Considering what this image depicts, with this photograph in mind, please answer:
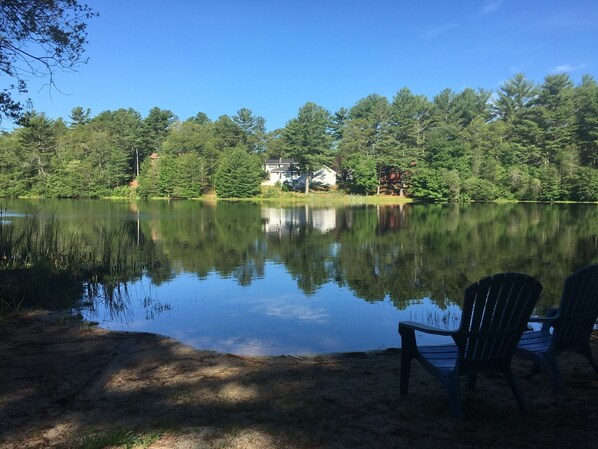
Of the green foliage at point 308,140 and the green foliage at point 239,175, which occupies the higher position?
the green foliage at point 308,140

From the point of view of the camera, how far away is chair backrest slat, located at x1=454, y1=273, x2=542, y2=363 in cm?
314

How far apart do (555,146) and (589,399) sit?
59.8 meters

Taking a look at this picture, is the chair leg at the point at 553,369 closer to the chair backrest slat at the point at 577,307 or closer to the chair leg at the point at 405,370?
the chair backrest slat at the point at 577,307

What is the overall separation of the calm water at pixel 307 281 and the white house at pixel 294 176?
145 feet

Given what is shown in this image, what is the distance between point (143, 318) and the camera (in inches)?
325

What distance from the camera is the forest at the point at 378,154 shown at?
179 ft

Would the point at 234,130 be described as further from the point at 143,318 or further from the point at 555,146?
the point at 143,318

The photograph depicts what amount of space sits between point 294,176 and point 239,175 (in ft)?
34.0

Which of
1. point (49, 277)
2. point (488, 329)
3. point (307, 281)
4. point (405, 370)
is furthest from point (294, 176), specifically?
point (488, 329)

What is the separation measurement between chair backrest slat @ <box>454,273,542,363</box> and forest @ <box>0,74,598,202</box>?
53.3 metres

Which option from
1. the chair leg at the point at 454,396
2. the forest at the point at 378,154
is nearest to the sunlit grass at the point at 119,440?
the chair leg at the point at 454,396

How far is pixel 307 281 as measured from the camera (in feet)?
38.0

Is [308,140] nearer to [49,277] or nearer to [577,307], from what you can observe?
[49,277]

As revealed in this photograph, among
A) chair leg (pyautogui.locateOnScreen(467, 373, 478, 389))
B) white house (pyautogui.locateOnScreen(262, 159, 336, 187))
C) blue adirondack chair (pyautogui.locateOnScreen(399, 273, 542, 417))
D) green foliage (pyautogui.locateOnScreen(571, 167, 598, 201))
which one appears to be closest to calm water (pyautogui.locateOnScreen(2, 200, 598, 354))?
chair leg (pyautogui.locateOnScreen(467, 373, 478, 389))
